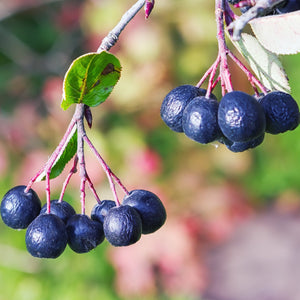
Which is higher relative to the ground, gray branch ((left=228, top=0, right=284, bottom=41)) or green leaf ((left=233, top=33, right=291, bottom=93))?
gray branch ((left=228, top=0, right=284, bottom=41))

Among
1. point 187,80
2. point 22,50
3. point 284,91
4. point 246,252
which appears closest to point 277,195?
point 246,252

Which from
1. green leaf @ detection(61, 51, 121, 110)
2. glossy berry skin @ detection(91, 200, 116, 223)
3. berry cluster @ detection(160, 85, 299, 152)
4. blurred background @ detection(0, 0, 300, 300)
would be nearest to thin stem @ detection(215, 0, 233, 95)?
berry cluster @ detection(160, 85, 299, 152)

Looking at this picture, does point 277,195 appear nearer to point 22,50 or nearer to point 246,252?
point 246,252

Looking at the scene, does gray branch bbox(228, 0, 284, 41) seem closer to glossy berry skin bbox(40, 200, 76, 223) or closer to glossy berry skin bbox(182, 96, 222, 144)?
glossy berry skin bbox(182, 96, 222, 144)

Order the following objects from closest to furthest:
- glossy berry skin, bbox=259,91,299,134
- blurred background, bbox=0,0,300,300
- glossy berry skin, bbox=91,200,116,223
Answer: glossy berry skin, bbox=259,91,299,134 < glossy berry skin, bbox=91,200,116,223 < blurred background, bbox=0,0,300,300

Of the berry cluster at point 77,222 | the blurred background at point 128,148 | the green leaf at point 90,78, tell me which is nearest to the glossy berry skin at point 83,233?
the berry cluster at point 77,222

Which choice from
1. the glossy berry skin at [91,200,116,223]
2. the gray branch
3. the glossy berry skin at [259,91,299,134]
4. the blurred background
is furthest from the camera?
the blurred background

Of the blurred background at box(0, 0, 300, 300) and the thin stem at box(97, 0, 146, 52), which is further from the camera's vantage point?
the blurred background at box(0, 0, 300, 300)

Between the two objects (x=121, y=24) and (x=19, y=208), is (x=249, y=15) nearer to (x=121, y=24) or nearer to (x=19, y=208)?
(x=121, y=24)

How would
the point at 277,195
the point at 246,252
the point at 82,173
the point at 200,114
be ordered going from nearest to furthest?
the point at 200,114 < the point at 82,173 < the point at 246,252 < the point at 277,195
